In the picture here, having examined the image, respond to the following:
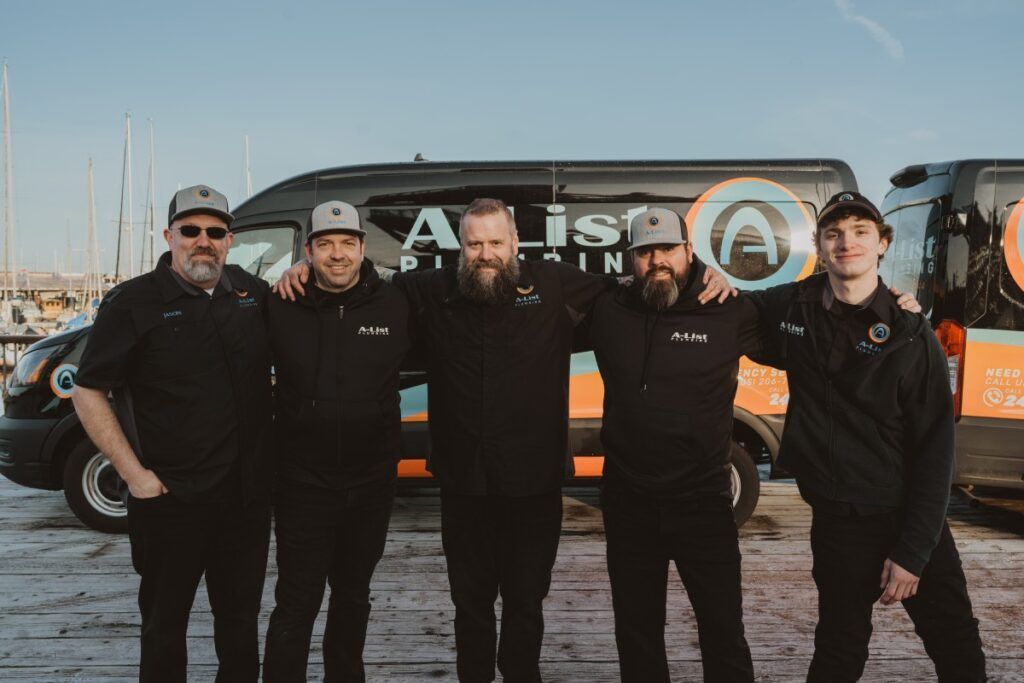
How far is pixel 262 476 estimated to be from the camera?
259 cm

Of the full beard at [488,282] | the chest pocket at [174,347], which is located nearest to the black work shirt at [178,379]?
the chest pocket at [174,347]

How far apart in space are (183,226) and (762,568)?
12.0ft

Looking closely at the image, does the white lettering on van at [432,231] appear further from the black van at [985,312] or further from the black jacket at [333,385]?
the black van at [985,312]

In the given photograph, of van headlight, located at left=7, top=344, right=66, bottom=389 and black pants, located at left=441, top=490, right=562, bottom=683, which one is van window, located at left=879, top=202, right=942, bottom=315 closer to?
black pants, located at left=441, top=490, right=562, bottom=683

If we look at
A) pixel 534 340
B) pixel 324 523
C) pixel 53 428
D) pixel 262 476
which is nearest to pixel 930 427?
pixel 534 340

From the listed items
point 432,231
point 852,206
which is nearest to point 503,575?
point 852,206

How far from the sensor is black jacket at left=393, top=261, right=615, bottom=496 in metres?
2.65

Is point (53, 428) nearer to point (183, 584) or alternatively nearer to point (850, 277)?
point (183, 584)

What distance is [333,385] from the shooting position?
2617 mm

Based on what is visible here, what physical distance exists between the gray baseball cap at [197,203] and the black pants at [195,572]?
3.28ft

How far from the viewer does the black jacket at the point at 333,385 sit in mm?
2605

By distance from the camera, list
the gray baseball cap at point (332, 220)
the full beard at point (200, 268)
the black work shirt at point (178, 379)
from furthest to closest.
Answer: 1. the gray baseball cap at point (332, 220)
2. the full beard at point (200, 268)
3. the black work shirt at point (178, 379)

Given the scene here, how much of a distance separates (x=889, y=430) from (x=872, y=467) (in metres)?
0.13

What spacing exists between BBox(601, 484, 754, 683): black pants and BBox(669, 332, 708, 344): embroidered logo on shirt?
56 cm
